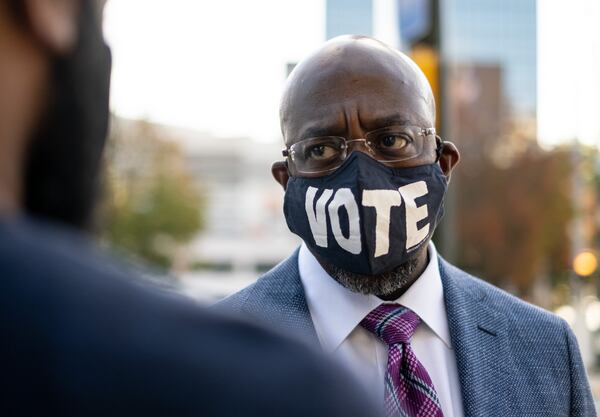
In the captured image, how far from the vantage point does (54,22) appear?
2.53 feet

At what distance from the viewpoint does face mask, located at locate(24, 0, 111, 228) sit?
80 cm

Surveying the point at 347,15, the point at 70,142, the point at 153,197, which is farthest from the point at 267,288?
the point at 347,15

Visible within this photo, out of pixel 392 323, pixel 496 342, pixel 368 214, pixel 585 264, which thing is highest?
pixel 368 214

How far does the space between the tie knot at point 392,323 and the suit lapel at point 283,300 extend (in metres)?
0.16

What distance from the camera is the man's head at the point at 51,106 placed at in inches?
30.5

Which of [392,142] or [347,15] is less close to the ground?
[392,142]

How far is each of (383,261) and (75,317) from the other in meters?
1.71

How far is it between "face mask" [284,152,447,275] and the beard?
0.02 meters

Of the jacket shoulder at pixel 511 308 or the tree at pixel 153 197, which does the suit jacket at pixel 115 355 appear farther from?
the tree at pixel 153 197

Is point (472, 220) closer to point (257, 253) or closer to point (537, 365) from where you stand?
point (537, 365)

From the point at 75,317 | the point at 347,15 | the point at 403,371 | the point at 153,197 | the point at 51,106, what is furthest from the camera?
the point at 347,15

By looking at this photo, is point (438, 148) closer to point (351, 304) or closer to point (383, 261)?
point (383, 261)

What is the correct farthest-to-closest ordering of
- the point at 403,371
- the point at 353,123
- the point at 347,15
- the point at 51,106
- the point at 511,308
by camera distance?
1. the point at 347,15
2. the point at 511,308
3. the point at 353,123
4. the point at 403,371
5. the point at 51,106

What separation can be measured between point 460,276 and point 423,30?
4.46m
